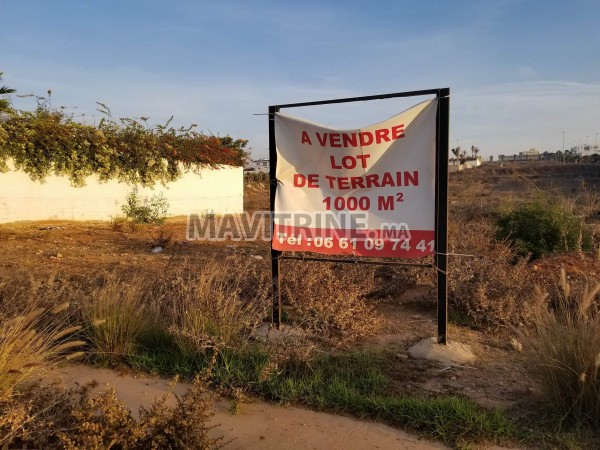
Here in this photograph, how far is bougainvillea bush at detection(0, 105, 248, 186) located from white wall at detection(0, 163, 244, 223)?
26 centimetres

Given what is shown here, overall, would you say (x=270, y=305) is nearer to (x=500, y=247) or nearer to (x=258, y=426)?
(x=258, y=426)

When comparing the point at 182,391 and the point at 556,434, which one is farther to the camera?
the point at 182,391

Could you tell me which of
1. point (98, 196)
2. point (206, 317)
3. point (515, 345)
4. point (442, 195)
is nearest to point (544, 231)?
point (515, 345)

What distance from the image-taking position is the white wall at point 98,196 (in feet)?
41.0

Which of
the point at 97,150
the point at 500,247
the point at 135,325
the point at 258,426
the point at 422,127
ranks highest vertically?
the point at 97,150

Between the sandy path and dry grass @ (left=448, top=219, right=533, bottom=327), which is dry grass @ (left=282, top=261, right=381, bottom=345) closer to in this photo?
dry grass @ (left=448, top=219, right=533, bottom=327)

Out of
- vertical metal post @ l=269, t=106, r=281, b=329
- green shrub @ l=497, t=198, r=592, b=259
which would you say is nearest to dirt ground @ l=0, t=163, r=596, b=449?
vertical metal post @ l=269, t=106, r=281, b=329

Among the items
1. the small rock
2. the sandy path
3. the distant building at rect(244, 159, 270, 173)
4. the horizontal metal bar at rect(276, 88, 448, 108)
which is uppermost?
the distant building at rect(244, 159, 270, 173)

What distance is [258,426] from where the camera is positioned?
3119 mm

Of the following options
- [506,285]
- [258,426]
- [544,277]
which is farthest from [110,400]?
[544,277]

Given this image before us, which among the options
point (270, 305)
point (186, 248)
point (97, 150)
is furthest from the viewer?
point (97, 150)

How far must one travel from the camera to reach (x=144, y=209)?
615 inches

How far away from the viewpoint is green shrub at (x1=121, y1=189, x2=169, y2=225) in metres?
15.3

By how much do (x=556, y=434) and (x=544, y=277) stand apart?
3.69 m
